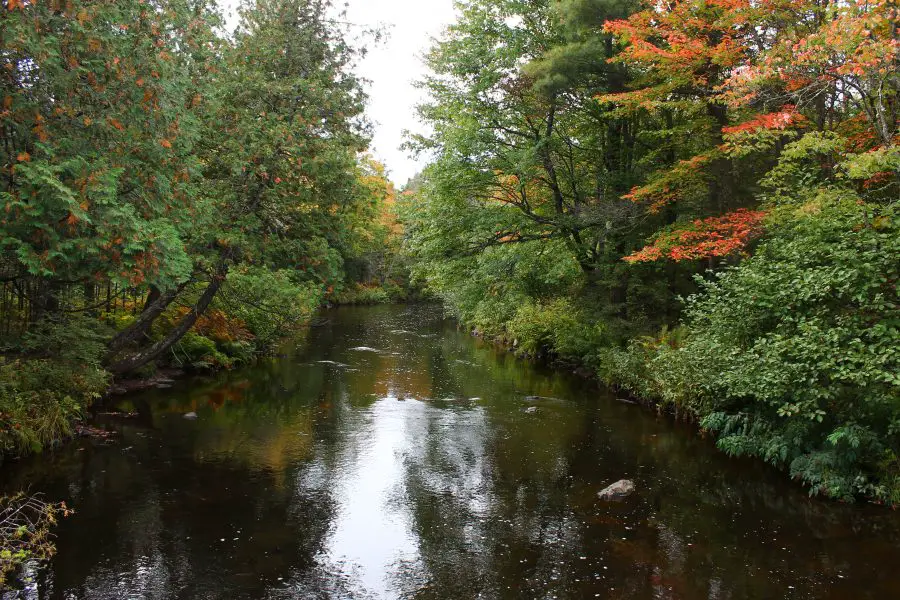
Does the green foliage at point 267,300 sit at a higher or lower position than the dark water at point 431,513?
higher

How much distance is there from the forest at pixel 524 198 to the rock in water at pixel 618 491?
8.07ft

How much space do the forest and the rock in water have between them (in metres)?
2.46

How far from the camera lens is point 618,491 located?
915cm

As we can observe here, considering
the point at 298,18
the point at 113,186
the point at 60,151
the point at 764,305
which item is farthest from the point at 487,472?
the point at 298,18

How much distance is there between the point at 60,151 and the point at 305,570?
5.59m

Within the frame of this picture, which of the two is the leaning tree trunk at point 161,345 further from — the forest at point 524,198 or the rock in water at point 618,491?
the rock in water at point 618,491

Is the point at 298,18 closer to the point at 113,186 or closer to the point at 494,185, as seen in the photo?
the point at 494,185

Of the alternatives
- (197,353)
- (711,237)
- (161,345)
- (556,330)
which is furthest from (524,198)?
(197,353)

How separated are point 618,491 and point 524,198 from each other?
35.4ft

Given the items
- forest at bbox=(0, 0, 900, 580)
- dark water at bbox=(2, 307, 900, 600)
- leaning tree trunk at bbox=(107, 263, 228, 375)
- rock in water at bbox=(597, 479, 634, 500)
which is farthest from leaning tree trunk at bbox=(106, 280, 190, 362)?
rock in water at bbox=(597, 479, 634, 500)

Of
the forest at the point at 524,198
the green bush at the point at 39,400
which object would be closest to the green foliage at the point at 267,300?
the forest at the point at 524,198

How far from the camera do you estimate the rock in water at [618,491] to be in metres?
9.04

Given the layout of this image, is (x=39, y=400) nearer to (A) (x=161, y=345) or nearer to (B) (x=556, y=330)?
(A) (x=161, y=345)

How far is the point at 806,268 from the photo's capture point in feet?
31.0
